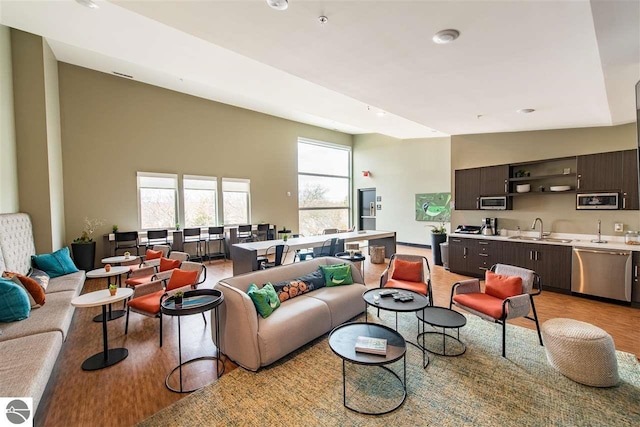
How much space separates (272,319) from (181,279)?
1500 mm

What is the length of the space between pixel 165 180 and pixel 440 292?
6.85 metres

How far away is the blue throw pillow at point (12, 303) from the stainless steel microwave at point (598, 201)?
747 cm

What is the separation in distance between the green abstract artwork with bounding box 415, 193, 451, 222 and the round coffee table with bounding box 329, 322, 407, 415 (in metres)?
6.94

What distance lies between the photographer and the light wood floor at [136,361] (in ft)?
6.88

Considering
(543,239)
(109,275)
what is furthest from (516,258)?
(109,275)

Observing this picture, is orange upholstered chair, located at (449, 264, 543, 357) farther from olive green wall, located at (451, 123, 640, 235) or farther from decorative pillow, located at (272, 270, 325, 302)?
olive green wall, located at (451, 123, 640, 235)

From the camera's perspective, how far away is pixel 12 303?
266 cm

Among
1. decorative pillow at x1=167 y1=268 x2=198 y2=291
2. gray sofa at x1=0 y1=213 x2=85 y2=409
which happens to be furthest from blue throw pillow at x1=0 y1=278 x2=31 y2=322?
decorative pillow at x1=167 y1=268 x2=198 y2=291

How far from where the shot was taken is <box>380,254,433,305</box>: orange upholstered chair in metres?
3.47

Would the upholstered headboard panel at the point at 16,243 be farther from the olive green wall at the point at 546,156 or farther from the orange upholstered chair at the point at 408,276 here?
the olive green wall at the point at 546,156

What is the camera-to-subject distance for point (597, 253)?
4164 millimetres

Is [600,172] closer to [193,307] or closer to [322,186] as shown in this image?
[193,307]

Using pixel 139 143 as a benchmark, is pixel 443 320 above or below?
below

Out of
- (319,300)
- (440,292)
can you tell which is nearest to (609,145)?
(440,292)
